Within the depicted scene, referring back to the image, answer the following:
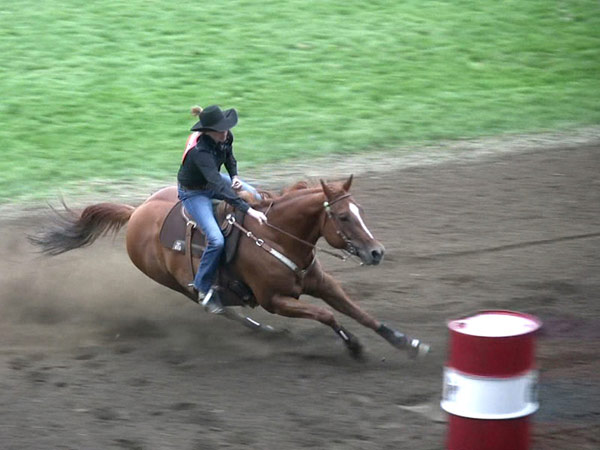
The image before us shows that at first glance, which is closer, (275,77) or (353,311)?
(353,311)

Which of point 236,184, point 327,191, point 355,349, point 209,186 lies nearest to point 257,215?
point 209,186

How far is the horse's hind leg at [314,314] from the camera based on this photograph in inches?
344

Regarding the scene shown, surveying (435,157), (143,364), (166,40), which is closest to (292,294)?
(143,364)

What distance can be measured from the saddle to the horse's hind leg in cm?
41

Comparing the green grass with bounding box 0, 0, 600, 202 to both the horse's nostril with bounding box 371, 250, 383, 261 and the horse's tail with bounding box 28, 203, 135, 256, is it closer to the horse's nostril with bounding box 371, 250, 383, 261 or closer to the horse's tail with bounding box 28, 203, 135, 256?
the horse's tail with bounding box 28, 203, 135, 256

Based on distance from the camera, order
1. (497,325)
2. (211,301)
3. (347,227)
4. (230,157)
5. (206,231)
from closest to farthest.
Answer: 1. (497,325)
2. (347,227)
3. (206,231)
4. (211,301)
5. (230,157)

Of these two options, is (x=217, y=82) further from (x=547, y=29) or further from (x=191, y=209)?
(x=191, y=209)

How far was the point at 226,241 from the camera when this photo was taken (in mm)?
9125

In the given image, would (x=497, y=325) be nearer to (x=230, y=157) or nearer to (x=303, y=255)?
(x=303, y=255)

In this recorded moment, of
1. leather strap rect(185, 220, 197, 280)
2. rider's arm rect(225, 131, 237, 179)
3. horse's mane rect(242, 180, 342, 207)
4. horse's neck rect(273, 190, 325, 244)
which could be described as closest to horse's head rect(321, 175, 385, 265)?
horse's neck rect(273, 190, 325, 244)

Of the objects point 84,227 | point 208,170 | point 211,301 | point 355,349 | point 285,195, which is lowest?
point 355,349

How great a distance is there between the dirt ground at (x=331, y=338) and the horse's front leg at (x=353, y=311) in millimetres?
169

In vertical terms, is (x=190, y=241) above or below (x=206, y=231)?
below

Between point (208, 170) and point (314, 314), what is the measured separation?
4.86ft
